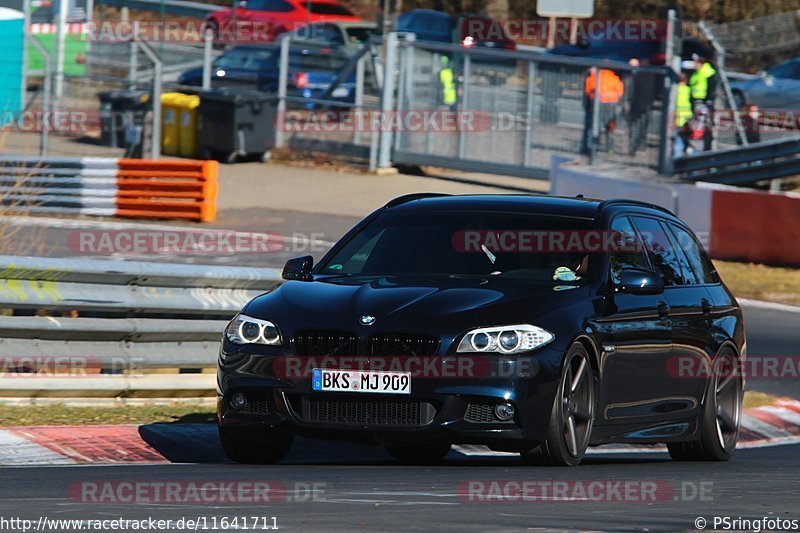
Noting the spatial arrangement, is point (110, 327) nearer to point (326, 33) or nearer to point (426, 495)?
point (426, 495)

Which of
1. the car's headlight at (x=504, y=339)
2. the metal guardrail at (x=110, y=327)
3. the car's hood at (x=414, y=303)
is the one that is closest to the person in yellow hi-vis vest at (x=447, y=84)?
the metal guardrail at (x=110, y=327)

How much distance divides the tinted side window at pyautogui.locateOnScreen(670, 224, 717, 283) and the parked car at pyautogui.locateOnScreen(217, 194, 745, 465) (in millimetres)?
203

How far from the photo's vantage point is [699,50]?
27344 mm

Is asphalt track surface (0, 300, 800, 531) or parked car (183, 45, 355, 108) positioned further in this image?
parked car (183, 45, 355, 108)

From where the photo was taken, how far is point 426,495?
662 cm

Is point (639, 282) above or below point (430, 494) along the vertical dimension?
above

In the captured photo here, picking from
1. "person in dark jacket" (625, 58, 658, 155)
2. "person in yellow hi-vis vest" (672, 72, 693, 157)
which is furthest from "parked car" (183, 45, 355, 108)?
"person in yellow hi-vis vest" (672, 72, 693, 157)

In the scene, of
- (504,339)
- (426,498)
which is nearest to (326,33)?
(504,339)

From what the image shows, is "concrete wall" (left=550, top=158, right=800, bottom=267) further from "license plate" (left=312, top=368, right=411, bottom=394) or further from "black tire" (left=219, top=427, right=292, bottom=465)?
"license plate" (left=312, top=368, right=411, bottom=394)

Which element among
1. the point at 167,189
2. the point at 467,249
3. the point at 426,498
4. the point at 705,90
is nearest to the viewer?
the point at 426,498

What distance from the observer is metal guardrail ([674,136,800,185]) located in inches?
943

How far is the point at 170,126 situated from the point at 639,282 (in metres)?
23.5

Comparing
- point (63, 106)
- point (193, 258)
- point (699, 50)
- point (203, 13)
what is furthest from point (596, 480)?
point (203, 13)

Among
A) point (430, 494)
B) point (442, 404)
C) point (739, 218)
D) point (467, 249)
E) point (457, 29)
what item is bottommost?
point (430, 494)
